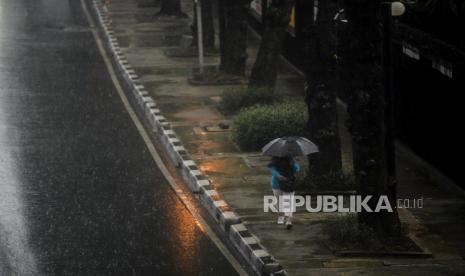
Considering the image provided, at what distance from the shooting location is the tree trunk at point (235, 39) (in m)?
35.7

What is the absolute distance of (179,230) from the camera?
2105 centimetres

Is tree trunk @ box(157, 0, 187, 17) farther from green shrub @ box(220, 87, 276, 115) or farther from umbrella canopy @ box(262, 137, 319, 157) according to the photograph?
umbrella canopy @ box(262, 137, 319, 157)

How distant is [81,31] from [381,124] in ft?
93.6

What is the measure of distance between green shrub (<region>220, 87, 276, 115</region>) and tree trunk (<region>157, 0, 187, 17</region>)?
63.2 ft

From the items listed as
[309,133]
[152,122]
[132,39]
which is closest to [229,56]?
[152,122]

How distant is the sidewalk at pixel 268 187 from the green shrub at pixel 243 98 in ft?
1.18

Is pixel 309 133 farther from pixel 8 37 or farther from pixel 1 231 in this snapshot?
pixel 8 37

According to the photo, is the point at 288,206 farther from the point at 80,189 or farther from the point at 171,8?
the point at 171,8

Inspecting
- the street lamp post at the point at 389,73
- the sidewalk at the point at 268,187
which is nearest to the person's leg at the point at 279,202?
the sidewalk at the point at 268,187

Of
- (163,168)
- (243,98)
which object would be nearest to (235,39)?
(243,98)

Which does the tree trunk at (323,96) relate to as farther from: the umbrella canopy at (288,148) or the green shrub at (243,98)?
the green shrub at (243,98)

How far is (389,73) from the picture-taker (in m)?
20.7

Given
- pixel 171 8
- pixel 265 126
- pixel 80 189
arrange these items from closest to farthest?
1. pixel 80 189
2. pixel 265 126
3. pixel 171 8

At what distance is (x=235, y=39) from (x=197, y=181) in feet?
41.3
